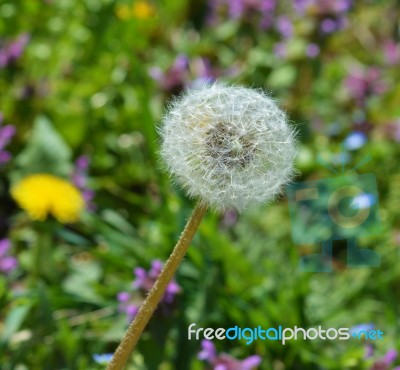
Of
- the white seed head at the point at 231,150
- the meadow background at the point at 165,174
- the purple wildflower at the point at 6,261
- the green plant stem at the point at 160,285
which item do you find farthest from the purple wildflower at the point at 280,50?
the green plant stem at the point at 160,285

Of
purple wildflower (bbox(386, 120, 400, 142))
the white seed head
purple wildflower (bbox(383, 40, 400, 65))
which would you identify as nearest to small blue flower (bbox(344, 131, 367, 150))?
purple wildflower (bbox(386, 120, 400, 142))

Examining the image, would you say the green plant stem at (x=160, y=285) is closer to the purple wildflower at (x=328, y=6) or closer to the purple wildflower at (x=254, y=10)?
the purple wildflower at (x=328, y=6)

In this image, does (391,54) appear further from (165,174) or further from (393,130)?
(165,174)

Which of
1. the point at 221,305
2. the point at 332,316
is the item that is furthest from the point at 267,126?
the point at 332,316

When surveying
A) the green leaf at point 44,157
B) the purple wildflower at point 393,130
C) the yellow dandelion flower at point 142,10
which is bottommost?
the purple wildflower at point 393,130

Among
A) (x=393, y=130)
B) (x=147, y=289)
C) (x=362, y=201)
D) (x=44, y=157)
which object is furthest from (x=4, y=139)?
(x=393, y=130)
